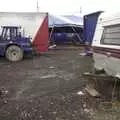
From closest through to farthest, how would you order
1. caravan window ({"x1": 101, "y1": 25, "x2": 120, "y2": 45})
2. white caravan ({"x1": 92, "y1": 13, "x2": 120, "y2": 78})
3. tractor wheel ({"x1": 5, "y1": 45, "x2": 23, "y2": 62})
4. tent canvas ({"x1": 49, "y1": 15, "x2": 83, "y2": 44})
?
white caravan ({"x1": 92, "y1": 13, "x2": 120, "y2": 78}), caravan window ({"x1": 101, "y1": 25, "x2": 120, "y2": 45}), tractor wheel ({"x1": 5, "y1": 45, "x2": 23, "y2": 62}), tent canvas ({"x1": 49, "y1": 15, "x2": 83, "y2": 44})

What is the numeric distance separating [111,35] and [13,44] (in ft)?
33.3

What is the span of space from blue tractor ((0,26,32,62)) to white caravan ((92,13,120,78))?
869 cm

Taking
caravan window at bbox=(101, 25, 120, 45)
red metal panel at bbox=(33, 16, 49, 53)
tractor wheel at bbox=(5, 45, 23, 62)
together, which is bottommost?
tractor wheel at bbox=(5, 45, 23, 62)

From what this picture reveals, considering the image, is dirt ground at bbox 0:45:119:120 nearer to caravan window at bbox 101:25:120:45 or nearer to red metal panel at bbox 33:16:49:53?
caravan window at bbox 101:25:120:45

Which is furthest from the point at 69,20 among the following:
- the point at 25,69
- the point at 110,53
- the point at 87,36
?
the point at 110,53

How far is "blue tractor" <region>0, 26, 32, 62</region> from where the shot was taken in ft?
58.4

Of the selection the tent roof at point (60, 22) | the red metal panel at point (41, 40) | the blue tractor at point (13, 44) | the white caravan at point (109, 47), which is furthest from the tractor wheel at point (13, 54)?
the tent roof at point (60, 22)

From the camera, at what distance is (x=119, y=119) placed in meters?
6.62

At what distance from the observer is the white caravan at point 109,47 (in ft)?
25.5

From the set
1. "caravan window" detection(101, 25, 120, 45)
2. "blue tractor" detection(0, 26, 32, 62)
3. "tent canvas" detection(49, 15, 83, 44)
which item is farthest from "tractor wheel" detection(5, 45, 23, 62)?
"tent canvas" detection(49, 15, 83, 44)

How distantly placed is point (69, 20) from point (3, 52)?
1491cm

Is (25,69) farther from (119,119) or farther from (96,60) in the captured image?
(119,119)

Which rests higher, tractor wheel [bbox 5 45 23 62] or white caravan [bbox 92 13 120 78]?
white caravan [bbox 92 13 120 78]

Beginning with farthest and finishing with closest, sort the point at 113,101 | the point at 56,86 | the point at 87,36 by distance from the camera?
1. the point at 87,36
2. the point at 56,86
3. the point at 113,101
